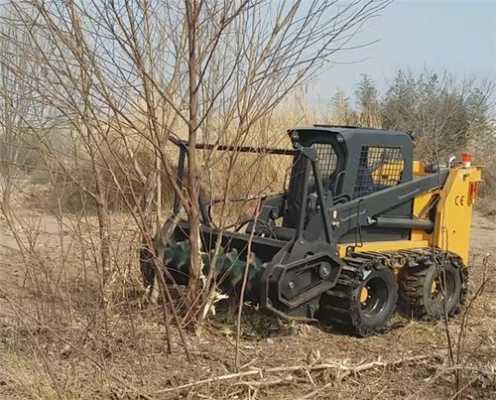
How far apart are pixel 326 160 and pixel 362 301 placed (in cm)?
126

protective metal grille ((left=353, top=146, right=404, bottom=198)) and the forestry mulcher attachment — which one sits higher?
protective metal grille ((left=353, top=146, right=404, bottom=198))

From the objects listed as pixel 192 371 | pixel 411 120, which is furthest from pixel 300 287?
pixel 411 120

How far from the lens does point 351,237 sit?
648cm

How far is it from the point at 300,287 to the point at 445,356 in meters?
1.20

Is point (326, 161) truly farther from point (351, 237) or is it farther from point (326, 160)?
point (351, 237)

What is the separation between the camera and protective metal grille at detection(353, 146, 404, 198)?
21.8ft

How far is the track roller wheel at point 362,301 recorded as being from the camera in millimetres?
6039

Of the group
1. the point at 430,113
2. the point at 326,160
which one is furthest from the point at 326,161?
the point at 430,113

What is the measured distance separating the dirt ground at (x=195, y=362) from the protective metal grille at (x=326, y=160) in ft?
4.80

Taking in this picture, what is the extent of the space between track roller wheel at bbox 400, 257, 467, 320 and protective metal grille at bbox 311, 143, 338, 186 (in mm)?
1136

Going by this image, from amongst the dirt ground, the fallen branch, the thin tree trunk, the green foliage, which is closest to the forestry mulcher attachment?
the green foliage

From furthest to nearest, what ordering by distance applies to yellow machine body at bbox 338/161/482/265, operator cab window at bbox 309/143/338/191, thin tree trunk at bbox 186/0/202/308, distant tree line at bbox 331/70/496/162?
distant tree line at bbox 331/70/496/162 → yellow machine body at bbox 338/161/482/265 → operator cab window at bbox 309/143/338/191 → thin tree trunk at bbox 186/0/202/308

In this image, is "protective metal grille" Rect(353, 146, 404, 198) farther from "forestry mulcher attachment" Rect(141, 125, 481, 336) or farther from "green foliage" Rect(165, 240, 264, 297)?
"green foliage" Rect(165, 240, 264, 297)

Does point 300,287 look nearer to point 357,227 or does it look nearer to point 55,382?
point 357,227
